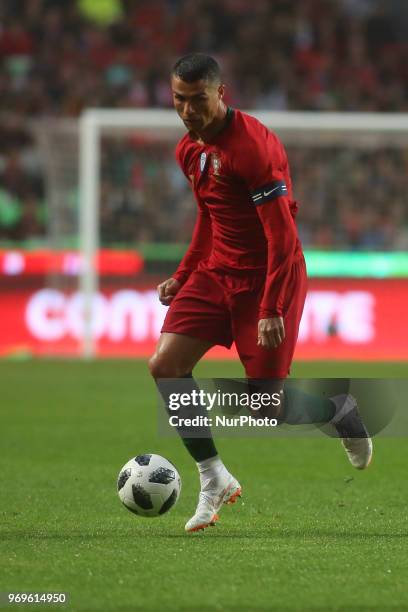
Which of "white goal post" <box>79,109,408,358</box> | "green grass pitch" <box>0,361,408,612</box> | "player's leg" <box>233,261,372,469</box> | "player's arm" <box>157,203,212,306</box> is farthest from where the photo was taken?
"white goal post" <box>79,109,408,358</box>

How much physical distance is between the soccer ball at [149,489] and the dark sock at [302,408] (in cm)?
58

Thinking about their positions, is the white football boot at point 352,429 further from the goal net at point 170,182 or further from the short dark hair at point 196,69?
the goal net at point 170,182

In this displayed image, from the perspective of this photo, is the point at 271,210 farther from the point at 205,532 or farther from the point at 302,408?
the point at 205,532

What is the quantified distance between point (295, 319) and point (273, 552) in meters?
1.12

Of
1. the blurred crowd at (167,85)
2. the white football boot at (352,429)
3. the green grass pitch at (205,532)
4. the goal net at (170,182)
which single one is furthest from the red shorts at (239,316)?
the blurred crowd at (167,85)

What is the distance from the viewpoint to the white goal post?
51.6ft

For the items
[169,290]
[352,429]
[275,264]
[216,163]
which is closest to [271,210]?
[275,264]

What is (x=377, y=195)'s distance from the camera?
16.8 meters

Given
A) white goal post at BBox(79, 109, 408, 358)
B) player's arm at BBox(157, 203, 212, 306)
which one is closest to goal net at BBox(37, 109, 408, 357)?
white goal post at BBox(79, 109, 408, 358)

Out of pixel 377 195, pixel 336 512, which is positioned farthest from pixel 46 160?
pixel 336 512

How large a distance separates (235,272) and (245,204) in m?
0.32

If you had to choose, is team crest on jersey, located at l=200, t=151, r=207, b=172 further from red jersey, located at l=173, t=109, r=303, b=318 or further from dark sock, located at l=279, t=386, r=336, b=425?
dark sock, located at l=279, t=386, r=336, b=425

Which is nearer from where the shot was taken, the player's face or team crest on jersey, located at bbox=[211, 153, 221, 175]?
the player's face

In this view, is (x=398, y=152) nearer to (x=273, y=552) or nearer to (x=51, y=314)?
(x=51, y=314)
